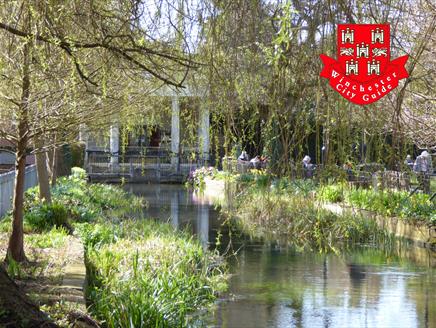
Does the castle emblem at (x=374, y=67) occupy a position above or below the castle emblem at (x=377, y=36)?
below

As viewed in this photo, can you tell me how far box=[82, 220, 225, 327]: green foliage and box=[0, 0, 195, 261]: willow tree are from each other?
1.48 metres

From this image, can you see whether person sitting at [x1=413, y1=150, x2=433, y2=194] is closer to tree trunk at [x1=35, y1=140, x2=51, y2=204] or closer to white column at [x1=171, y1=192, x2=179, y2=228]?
white column at [x1=171, y1=192, x2=179, y2=228]

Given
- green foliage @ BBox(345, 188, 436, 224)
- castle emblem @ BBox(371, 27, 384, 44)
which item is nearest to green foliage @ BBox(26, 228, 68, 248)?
green foliage @ BBox(345, 188, 436, 224)

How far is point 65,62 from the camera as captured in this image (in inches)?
323

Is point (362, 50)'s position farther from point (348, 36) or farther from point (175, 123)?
point (175, 123)

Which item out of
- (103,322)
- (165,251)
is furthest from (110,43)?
(165,251)

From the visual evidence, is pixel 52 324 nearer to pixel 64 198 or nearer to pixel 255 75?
pixel 255 75

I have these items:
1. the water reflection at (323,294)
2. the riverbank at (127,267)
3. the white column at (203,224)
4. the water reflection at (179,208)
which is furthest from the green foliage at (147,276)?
the water reflection at (179,208)

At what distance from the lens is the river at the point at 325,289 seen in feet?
36.2

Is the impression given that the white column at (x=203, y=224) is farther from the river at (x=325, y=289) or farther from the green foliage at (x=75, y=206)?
the green foliage at (x=75, y=206)

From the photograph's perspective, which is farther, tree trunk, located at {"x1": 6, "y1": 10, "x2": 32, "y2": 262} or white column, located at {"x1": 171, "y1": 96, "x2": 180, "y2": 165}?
white column, located at {"x1": 171, "y1": 96, "x2": 180, "y2": 165}

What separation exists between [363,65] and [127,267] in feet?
19.7

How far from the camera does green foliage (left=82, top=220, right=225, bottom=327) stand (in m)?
9.27

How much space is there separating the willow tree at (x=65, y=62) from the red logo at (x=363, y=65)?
4.24ft
